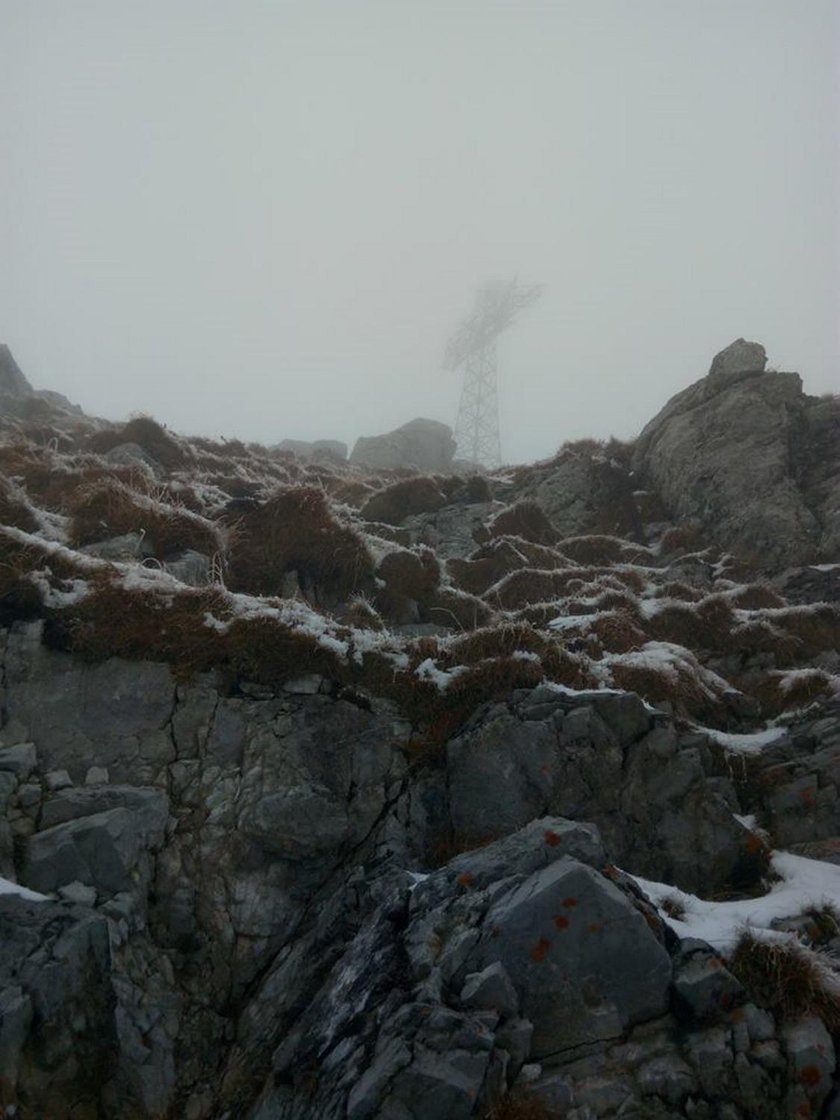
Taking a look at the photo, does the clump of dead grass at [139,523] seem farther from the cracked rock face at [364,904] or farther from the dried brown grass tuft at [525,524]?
the dried brown grass tuft at [525,524]

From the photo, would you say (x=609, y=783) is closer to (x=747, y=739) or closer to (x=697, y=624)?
(x=747, y=739)

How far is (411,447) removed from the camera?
63.7 metres

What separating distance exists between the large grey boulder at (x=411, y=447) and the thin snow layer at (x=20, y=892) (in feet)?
177

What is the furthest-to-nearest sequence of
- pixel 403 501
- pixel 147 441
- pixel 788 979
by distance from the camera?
pixel 147 441
pixel 403 501
pixel 788 979

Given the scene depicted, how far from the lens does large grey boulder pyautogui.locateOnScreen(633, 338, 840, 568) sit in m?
21.6

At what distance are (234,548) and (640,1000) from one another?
40.2 ft

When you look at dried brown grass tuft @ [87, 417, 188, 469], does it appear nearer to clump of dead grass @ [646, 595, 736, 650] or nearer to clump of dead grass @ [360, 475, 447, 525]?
clump of dead grass @ [360, 475, 447, 525]

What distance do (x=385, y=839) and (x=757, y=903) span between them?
435 cm

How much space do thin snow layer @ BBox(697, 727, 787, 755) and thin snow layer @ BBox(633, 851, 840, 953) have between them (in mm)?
1964

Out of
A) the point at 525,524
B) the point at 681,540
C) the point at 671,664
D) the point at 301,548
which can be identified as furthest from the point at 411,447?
the point at 671,664

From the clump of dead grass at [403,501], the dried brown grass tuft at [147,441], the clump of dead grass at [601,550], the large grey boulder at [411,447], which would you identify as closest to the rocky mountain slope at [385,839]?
the clump of dead grass at [601,550]

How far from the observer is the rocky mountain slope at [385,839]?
5770 millimetres

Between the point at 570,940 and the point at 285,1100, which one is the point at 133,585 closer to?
the point at 285,1100

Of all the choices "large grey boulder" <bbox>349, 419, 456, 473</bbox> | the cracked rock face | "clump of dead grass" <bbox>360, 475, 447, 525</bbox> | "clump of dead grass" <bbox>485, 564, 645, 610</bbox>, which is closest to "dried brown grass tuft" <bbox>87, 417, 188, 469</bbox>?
"clump of dead grass" <bbox>360, 475, 447, 525</bbox>
